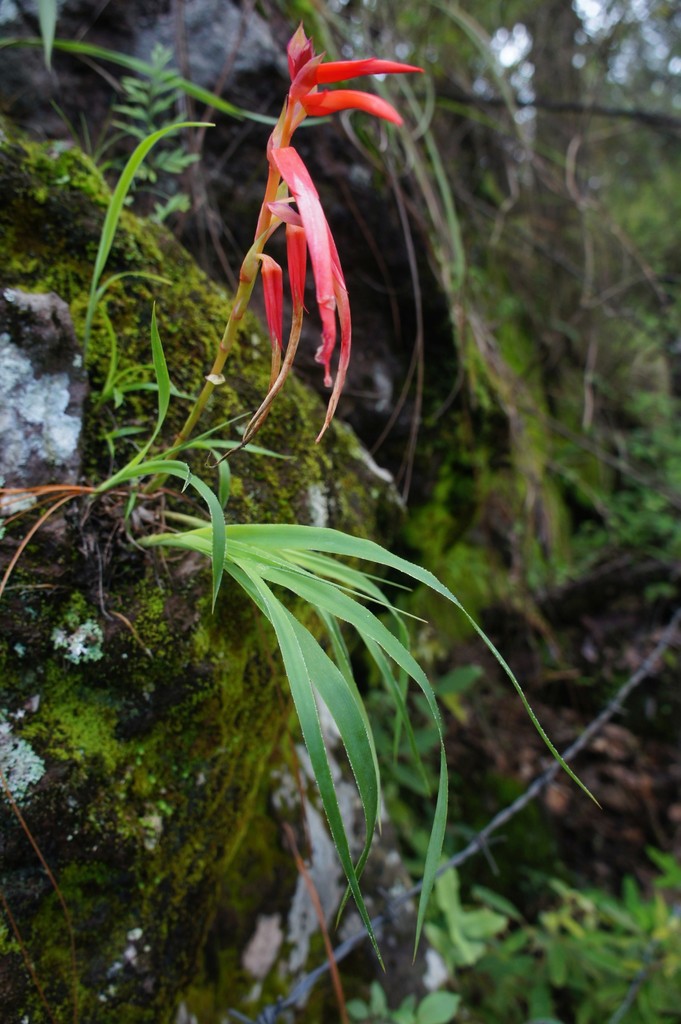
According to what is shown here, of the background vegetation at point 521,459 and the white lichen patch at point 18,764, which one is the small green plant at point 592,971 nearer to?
the background vegetation at point 521,459

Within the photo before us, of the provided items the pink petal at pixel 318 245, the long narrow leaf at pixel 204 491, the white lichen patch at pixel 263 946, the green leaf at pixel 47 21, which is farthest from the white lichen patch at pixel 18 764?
the green leaf at pixel 47 21

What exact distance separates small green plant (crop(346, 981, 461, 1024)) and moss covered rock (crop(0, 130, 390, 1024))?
1.70ft

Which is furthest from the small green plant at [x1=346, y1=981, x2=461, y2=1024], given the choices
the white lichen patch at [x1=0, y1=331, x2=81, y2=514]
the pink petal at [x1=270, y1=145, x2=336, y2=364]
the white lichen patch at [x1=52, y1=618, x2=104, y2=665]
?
the pink petal at [x1=270, y1=145, x2=336, y2=364]

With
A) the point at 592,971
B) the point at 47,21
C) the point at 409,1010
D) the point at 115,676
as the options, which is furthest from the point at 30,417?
the point at 592,971

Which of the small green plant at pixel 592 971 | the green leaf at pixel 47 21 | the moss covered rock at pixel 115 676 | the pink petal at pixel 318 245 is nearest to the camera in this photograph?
the pink petal at pixel 318 245

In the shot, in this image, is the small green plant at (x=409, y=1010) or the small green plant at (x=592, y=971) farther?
the small green plant at (x=592, y=971)

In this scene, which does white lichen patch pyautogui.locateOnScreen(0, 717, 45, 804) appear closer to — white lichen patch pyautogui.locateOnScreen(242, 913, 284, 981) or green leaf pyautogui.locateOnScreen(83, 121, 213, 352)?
green leaf pyautogui.locateOnScreen(83, 121, 213, 352)

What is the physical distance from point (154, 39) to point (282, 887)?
6.66 ft

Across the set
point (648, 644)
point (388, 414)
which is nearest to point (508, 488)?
point (648, 644)

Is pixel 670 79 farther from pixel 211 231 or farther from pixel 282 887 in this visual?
pixel 282 887

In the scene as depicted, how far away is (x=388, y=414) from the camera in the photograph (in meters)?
1.72

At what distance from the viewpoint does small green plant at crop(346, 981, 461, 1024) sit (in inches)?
44.9

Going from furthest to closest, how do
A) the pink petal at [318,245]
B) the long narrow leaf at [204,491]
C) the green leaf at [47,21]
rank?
the green leaf at [47,21]
the long narrow leaf at [204,491]
the pink petal at [318,245]

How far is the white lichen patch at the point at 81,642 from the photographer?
A: 743 millimetres
